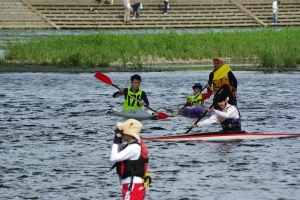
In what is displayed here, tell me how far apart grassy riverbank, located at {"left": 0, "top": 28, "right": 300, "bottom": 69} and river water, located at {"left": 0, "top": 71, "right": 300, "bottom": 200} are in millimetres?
10047

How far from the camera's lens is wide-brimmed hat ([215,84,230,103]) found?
2195cm

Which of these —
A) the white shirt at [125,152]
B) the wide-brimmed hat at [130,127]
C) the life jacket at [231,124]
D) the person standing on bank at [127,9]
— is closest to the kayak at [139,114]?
the life jacket at [231,124]

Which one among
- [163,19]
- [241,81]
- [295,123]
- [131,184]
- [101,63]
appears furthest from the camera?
[163,19]

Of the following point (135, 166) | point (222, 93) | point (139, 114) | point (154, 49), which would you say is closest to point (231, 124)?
point (222, 93)

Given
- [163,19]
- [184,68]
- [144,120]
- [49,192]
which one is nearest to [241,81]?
[184,68]

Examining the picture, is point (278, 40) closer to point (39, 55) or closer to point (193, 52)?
point (193, 52)

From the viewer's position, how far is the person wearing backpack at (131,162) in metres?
12.0

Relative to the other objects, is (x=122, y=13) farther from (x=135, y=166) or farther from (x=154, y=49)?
(x=135, y=166)

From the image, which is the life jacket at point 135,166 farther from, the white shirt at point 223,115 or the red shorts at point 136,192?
the white shirt at point 223,115

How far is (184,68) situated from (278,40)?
6.63 meters

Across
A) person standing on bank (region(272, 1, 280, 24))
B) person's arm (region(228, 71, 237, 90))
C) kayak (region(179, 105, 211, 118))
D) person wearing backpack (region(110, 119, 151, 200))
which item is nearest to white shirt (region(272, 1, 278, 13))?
person standing on bank (region(272, 1, 280, 24))

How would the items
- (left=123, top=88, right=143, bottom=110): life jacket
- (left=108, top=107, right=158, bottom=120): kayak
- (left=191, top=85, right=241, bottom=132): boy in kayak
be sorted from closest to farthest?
(left=191, top=85, right=241, bottom=132): boy in kayak → (left=123, top=88, right=143, bottom=110): life jacket → (left=108, top=107, right=158, bottom=120): kayak

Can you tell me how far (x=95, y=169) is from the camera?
17.8 m

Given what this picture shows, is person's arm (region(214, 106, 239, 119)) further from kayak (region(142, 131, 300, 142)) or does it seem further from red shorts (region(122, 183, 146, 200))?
red shorts (region(122, 183, 146, 200))
